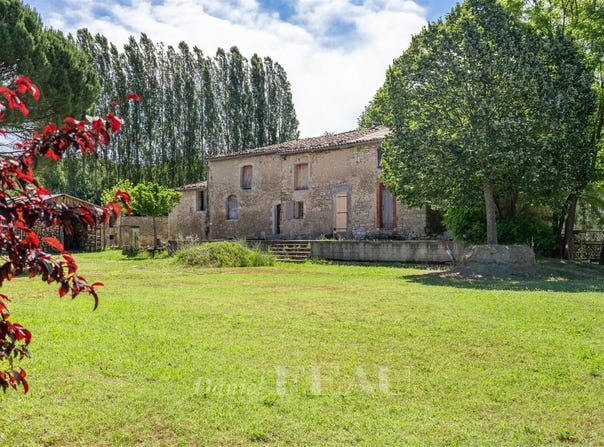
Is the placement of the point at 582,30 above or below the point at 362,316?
above

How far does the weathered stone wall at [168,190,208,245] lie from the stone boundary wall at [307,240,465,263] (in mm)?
12510

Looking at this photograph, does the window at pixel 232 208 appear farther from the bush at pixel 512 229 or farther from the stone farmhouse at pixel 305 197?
the bush at pixel 512 229

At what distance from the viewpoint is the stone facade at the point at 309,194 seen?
76.6ft

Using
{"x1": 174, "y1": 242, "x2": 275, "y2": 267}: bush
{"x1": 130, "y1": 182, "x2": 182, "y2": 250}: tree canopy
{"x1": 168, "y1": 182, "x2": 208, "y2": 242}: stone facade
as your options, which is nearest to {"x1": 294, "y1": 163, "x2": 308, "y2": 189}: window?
{"x1": 130, "y1": 182, "x2": 182, "y2": 250}: tree canopy

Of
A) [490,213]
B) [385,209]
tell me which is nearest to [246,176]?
[385,209]

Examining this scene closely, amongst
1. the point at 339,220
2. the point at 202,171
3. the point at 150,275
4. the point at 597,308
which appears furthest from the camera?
the point at 202,171

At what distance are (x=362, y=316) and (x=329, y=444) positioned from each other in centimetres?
397

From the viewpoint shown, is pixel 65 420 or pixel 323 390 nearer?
pixel 65 420

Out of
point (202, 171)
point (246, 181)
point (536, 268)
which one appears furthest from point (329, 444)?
point (202, 171)

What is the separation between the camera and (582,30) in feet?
57.3

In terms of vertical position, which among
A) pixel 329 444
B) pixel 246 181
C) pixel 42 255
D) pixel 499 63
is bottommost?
pixel 329 444

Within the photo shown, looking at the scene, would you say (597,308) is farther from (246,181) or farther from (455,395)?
(246,181)

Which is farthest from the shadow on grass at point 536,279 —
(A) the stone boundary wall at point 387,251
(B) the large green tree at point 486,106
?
(A) the stone boundary wall at point 387,251

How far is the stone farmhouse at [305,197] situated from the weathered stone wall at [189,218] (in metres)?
0.06
